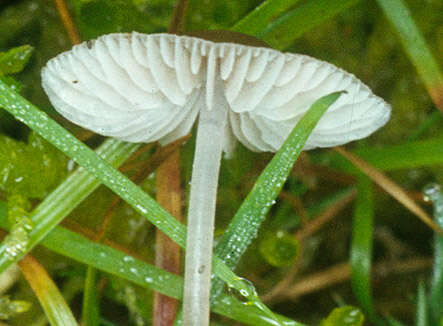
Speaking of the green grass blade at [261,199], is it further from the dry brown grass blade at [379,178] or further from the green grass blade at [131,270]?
the dry brown grass blade at [379,178]

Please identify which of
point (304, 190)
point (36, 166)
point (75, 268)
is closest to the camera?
point (36, 166)

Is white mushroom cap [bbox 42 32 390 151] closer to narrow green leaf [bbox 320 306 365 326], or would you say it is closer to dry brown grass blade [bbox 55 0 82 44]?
dry brown grass blade [bbox 55 0 82 44]

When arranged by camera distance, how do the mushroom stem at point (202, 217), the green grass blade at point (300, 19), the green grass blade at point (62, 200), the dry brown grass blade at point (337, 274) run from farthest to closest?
the dry brown grass blade at point (337, 274)
the green grass blade at point (300, 19)
the green grass blade at point (62, 200)
the mushroom stem at point (202, 217)

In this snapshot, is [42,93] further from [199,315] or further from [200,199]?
[199,315]

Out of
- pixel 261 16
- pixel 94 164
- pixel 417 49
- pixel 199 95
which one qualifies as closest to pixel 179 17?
pixel 261 16

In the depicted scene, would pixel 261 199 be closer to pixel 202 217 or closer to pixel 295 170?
pixel 202 217

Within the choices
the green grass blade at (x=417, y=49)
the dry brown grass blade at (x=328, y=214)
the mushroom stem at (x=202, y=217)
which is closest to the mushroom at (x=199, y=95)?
the mushroom stem at (x=202, y=217)

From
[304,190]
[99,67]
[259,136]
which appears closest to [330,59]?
[304,190]
